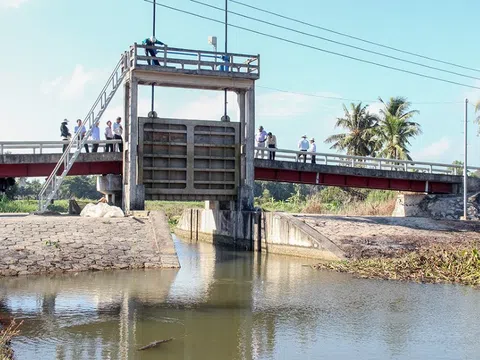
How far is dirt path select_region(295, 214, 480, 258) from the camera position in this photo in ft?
80.9

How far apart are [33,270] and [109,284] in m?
2.89

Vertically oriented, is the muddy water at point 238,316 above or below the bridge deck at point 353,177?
below

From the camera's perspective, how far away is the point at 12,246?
19547mm

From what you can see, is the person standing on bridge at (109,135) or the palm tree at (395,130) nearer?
the person standing on bridge at (109,135)

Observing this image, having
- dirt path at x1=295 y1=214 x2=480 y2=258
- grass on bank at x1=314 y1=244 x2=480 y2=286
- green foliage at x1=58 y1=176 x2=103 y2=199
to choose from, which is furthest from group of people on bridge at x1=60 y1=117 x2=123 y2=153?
green foliage at x1=58 y1=176 x2=103 y2=199

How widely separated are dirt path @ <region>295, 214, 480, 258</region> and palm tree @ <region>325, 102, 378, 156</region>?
27.2 metres

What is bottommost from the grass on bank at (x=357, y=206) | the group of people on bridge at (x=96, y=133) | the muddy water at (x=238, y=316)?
the muddy water at (x=238, y=316)

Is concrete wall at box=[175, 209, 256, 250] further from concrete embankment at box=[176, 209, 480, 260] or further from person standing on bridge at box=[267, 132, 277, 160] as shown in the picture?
person standing on bridge at box=[267, 132, 277, 160]

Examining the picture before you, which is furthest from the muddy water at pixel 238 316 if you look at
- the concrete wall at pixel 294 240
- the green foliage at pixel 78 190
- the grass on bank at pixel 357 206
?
the green foliage at pixel 78 190

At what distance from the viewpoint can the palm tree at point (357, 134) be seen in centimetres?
5728

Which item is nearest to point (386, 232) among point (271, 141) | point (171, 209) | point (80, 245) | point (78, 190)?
point (271, 141)

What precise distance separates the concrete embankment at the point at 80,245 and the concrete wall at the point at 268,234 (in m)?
6.12

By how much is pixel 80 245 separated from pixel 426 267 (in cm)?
1125

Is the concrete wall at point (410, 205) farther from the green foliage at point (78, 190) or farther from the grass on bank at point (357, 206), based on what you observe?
the green foliage at point (78, 190)
